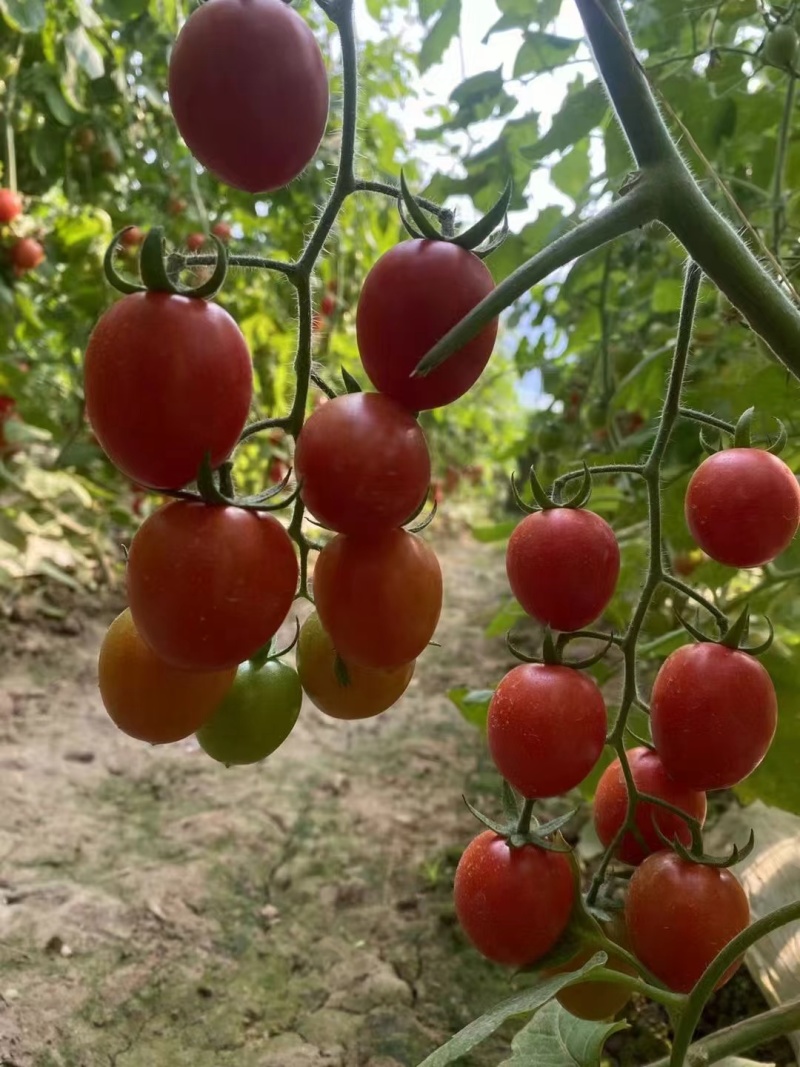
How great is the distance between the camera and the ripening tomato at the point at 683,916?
1.50ft

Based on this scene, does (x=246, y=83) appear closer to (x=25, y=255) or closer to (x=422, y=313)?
(x=422, y=313)

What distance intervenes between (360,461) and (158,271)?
10 cm

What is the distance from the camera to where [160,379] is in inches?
12.3

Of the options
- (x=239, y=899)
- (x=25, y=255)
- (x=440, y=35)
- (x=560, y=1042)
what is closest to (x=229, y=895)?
(x=239, y=899)

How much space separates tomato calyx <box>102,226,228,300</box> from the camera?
0.31 metres

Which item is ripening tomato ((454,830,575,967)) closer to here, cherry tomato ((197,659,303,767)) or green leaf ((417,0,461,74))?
cherry tomato ((197,659,303,767))

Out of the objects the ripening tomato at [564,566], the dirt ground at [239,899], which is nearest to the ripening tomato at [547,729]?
the ripening tomato at [564,566]

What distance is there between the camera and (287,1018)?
88 cm

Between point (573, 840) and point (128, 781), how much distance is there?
742mm

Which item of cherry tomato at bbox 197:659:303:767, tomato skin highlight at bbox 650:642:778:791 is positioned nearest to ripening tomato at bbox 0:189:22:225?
cherry tomato at bbox 197:659:303:767

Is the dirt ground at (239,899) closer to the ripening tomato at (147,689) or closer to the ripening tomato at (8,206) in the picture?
the ripening tomato at (147,689)

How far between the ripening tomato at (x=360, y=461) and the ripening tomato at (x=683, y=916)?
0.92 feet

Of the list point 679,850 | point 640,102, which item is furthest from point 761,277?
point 679,850

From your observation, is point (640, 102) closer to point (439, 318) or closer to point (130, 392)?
point (439, 318)
